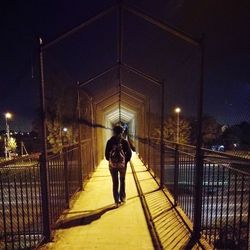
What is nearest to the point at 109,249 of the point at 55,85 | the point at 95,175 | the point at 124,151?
the point at 124,151

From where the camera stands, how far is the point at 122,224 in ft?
15.8

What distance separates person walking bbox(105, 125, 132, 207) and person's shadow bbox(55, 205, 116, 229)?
487 millimetres

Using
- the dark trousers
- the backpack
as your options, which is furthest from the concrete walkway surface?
the backpack

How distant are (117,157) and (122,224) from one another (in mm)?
1470

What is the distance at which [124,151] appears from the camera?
606 cm

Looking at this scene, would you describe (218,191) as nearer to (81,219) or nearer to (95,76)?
(81,219)

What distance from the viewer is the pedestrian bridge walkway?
404 cm

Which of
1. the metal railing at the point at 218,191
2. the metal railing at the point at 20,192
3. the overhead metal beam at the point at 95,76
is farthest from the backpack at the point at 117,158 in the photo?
the overhead metal beam at the point at 95,76

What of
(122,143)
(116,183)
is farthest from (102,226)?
(122,143)

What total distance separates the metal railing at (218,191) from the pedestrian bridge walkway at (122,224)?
315mm

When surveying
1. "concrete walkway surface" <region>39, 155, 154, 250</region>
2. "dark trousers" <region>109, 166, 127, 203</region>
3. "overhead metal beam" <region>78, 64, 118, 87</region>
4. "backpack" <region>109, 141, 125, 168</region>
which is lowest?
"concrete walkway surface" <region>39, 155, 154, 250</region>

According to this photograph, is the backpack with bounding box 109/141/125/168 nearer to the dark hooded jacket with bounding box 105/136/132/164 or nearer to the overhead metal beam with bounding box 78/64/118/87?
the dark hooded jacket with bounding box 105/136/132/164

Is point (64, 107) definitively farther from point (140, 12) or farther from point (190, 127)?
point (140, 12)

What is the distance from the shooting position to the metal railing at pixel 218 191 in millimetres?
3068
